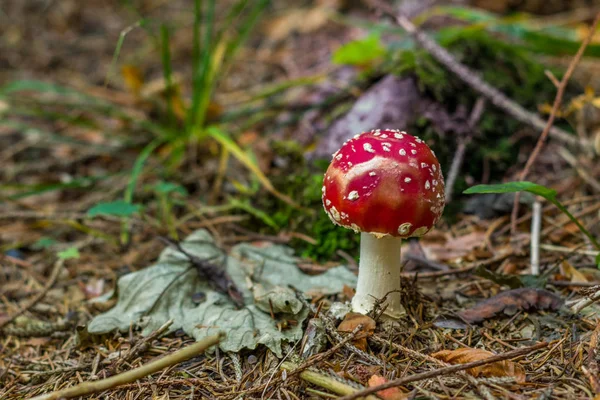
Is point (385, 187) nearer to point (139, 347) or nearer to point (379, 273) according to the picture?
point (379, 273)

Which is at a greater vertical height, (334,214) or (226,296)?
(334,214)

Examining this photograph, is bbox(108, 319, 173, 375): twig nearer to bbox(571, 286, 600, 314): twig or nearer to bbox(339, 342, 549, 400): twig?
bbox(339, 342, 549, 400): twig

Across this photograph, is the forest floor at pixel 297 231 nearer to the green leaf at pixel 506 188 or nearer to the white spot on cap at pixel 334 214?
the green leaf at pixel 506 188

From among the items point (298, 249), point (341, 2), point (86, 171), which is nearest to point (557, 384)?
point (298, 249)

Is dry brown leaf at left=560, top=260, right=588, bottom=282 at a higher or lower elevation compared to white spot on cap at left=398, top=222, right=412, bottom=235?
lower

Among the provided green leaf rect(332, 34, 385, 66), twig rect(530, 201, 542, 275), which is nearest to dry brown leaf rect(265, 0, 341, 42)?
green leaf rect(332, 34, 385, 66)

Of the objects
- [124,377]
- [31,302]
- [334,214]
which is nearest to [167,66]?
[31,302]

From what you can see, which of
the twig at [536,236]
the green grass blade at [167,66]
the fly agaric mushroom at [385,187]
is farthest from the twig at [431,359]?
the green grass blade at [167,66]
